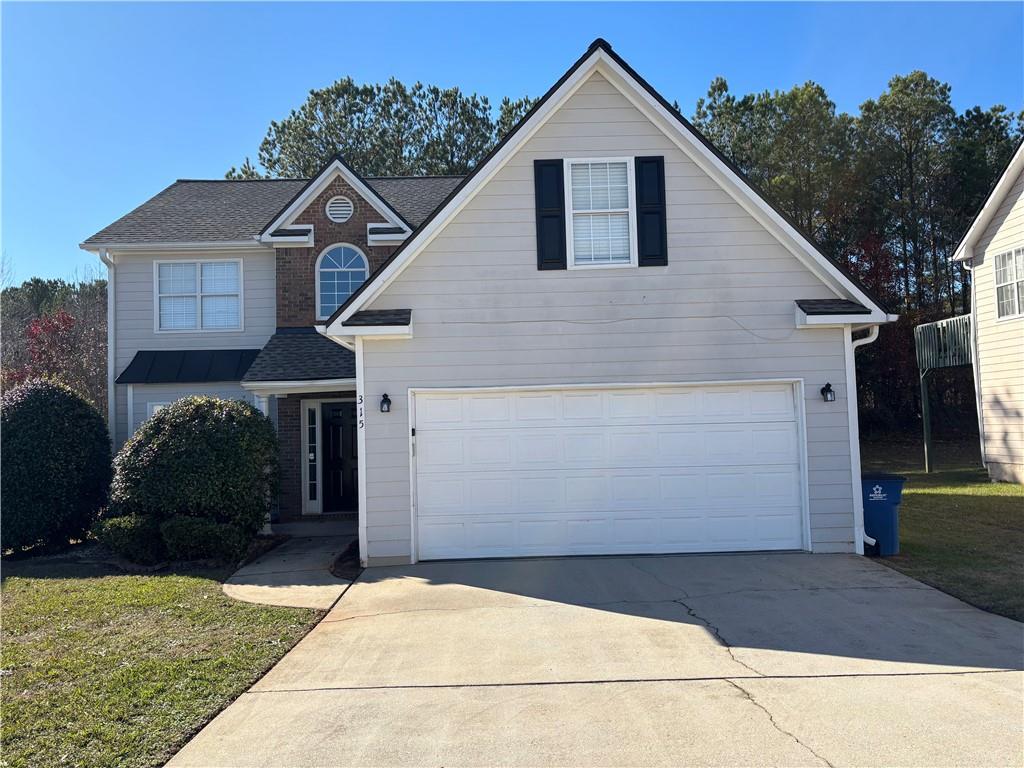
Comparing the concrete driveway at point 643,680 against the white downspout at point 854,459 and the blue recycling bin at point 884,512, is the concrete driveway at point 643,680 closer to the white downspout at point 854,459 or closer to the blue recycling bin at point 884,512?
the white downspout at point 854,459

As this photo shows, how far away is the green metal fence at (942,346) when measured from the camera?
1970 centimetres

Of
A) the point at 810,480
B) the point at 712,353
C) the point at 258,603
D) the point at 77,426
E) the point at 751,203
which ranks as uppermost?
the point at 751,203

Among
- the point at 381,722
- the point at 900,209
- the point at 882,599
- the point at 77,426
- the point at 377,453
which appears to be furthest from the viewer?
the point at 900,209

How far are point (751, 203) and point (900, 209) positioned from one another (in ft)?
80.4

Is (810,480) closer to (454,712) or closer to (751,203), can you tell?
(751,203)

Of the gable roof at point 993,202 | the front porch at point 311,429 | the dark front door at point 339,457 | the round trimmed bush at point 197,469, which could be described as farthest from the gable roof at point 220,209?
the gable roof at point 993,202

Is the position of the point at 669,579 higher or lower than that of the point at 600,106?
lower

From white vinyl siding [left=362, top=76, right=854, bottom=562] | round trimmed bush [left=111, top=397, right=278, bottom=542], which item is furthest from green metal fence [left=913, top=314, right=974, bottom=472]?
round trimmed bush [left=111, top=397, right=278, bottom=542]

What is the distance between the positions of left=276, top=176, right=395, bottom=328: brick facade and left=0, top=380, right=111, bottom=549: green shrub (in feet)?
13.0

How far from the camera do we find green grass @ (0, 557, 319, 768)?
480 cm

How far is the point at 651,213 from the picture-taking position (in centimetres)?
1050

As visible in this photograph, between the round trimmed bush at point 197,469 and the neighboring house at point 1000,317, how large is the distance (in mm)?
16142

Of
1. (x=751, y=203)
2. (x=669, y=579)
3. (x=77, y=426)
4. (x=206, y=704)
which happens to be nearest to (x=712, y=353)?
(x=751, y=203)

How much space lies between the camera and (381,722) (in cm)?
496
